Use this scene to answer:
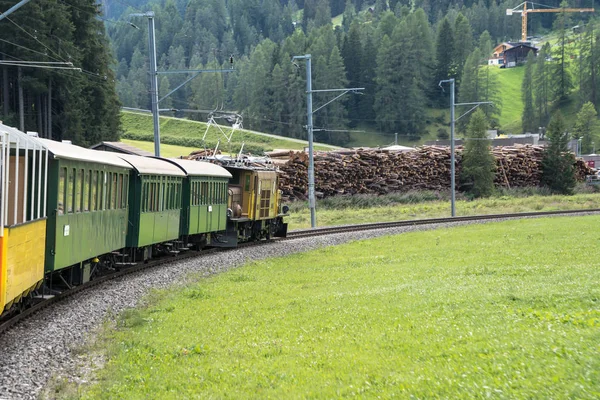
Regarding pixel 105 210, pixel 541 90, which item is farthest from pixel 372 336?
pixel 541 90

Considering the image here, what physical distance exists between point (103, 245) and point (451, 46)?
14384 centimetres

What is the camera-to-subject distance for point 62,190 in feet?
49.3

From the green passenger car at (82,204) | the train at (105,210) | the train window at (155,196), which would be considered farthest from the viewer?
the train window at (155,196)

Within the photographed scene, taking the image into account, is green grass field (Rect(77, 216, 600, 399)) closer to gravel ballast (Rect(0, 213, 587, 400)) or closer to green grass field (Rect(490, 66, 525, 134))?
gravel ballast (Rect(0, 213, 587, 400))

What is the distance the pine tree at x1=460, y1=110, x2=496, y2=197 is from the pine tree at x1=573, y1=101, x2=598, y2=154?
248 ft

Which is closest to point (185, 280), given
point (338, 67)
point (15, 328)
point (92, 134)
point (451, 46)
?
point (15, 328)

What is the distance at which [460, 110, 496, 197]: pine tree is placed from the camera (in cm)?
6675

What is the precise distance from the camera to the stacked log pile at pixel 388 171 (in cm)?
5484

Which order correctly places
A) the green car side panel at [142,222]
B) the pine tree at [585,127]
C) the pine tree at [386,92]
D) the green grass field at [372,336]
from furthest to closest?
1. the pine tree at [585,127]
2. the pine tree at [386,92]
3. the green car side panel at [142,222]
4. the green grass field at [372,336]

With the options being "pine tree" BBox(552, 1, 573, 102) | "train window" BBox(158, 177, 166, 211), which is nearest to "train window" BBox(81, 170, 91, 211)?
"train window" BBox(158, 177, 166, 211)

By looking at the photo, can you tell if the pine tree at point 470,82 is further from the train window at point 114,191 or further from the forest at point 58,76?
the train window at point 114,191

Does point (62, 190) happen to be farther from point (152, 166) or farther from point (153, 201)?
point (152, 166)

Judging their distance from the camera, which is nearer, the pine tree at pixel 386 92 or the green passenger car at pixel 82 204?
the green passenger car at pixel 82 204

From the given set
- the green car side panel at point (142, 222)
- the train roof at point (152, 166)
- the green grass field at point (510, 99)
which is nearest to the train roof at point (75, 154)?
the train roof at point (152, 166)
